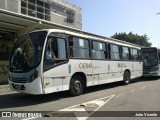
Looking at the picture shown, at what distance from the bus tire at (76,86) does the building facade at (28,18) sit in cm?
624

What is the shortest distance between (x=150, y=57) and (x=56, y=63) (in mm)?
14681

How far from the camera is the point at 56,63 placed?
33.5 ft

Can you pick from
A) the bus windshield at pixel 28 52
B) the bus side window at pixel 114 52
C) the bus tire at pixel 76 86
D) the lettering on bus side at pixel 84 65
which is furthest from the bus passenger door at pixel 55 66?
the bus side window at pixel 114 52

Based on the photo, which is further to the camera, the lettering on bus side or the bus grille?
the lettering on bus side

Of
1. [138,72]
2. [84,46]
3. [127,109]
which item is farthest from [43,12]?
[127,109]

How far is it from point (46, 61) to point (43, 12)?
63718 millimetres

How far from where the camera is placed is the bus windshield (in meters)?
9.63

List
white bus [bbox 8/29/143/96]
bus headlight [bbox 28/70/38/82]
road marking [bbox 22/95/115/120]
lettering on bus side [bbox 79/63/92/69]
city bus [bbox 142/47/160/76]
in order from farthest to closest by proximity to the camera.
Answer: city bus [bbox 142/47/160/76]
lettering on bus side [bbox 79/63/92/69]
white bus [bbox 8/29/143/96]
bus headlight [bbox 28/70/38/82]
road marking [bbox 22/95/115/120]

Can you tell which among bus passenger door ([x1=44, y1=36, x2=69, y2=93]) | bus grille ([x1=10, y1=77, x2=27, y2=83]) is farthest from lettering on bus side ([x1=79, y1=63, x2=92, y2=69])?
bus grille ([x1=10, y1=77, x2=27, y2=83])

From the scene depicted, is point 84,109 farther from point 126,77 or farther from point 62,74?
point 126,77

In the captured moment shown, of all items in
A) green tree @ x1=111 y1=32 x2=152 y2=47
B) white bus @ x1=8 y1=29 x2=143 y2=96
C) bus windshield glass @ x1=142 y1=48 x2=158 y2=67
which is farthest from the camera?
green tree @ x1=111 y1=32 x2=152 y2=47

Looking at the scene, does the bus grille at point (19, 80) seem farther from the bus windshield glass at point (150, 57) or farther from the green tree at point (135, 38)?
the green tree at point (135, 38)

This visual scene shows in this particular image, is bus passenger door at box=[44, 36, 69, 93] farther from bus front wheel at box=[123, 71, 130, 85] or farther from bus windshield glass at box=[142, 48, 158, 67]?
bus windshield glass at box=[142, 48, 158, 67]

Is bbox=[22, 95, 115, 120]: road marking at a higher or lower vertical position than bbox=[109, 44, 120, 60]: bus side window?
lower
